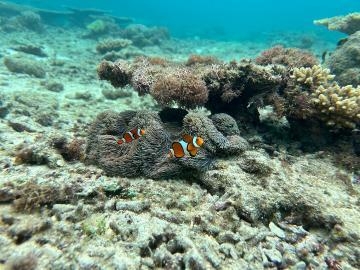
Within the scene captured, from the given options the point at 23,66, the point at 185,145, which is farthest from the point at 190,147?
the point at 23,66

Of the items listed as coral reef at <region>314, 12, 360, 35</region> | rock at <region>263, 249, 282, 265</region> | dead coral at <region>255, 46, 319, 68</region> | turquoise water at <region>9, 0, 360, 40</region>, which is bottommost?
rock at <region>263, 249, 282, 265</region>

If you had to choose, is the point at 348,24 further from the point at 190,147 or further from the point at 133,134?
the point at 133,134

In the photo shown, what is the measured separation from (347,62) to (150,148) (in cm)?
610

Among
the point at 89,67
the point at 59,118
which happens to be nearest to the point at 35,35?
the point at 89,67

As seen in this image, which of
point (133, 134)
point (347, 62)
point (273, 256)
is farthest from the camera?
point (347, 62)

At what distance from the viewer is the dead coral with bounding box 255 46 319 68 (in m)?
6.36

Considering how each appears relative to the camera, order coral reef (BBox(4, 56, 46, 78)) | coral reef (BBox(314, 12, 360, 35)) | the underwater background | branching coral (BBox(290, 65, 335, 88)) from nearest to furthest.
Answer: the underwater background → branching coral (BBox(290, 65, 335, 88)) → coral reef (BBox(314, 12, 360, 35)) → coral reef (BBox(4, 56, 46, 78))

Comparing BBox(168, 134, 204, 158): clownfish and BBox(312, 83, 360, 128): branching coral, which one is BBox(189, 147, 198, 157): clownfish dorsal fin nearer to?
BBox(168, 134, 204, 158): clownfish

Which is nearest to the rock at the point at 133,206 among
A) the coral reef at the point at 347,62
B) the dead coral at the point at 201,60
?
the dead coral at the point at 201,60

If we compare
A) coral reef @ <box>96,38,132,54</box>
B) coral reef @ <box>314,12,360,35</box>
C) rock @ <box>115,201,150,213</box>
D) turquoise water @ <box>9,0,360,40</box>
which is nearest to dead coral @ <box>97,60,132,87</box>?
rock @ <box>115,201,150,213</box>

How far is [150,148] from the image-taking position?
4.34 meters

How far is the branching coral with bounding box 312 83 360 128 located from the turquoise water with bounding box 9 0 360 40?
2895cm

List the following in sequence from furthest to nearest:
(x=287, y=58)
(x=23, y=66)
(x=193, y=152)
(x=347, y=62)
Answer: (x=23, y=66), (x=347, y=62), (x=287, y=58), (x=193, y=152)

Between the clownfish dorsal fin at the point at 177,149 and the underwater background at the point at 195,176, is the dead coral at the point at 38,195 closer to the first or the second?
the underwater background at the point at 195,176
